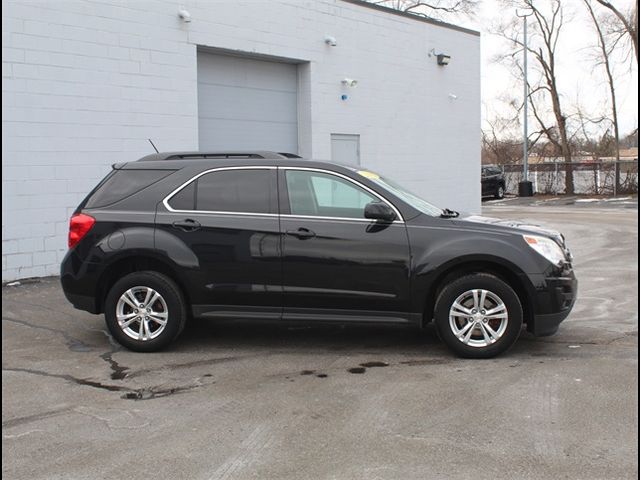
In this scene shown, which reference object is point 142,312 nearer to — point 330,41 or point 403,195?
point 403,195

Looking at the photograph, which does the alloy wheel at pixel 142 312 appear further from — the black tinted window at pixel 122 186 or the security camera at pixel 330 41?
the security camera at pixel 330 41

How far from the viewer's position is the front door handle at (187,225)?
21.1 feet

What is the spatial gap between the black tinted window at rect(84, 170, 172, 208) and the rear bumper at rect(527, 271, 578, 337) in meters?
3.64

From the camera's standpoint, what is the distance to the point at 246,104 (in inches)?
535

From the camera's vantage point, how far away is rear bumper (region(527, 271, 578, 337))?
19.8 feet

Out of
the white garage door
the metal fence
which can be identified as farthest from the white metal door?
the metal fence

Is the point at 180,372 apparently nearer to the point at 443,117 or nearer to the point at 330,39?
the point at 330,39

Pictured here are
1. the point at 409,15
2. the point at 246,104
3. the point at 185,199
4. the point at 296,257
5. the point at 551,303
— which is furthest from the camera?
the point at 409,15

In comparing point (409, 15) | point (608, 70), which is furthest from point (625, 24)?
point (409, 15)

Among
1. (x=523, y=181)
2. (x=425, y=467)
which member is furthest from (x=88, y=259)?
(x=523, y=181)

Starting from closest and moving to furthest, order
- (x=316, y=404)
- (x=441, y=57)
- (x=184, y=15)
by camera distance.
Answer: (x=316, y=404) → (x=184, y=15) → (x=441, y=57)

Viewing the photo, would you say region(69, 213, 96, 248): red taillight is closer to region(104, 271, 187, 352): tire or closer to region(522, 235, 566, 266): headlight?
region(104, 271, 187, 352): tire

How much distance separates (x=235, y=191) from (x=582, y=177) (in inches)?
1218

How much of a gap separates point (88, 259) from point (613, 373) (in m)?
4.74
